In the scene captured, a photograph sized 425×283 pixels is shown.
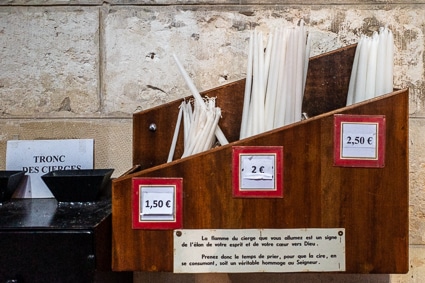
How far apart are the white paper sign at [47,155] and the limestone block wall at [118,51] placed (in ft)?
0.09

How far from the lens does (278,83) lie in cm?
82

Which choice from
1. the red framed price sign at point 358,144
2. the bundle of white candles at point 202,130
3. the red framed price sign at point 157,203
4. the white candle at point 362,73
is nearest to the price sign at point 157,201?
the red framed price sign at point 157,203

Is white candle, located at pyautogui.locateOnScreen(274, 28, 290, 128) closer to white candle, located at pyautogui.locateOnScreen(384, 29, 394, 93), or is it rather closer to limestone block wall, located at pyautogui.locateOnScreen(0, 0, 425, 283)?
white candle, located at pyautogui.locateOnScreen(384, 29, 394, 93)

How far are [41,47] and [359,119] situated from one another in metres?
0.90

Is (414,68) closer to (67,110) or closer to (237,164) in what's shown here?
(237,164)

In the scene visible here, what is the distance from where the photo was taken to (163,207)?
735 millimetres

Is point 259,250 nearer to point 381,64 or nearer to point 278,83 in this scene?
point 278,83

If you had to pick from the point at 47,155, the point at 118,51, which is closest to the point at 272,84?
the point at 118,51

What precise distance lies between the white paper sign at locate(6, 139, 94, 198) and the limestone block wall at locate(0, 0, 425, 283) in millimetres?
27

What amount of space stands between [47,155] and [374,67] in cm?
87

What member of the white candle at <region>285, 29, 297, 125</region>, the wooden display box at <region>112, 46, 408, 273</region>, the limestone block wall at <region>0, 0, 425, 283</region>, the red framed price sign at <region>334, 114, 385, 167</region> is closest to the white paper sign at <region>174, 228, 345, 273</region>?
the wooden display box at <region>112, 46, 408, 273</region>

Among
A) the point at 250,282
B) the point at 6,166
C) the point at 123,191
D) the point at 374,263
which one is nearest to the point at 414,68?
the point at 374,263

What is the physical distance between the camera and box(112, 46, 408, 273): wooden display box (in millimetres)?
720

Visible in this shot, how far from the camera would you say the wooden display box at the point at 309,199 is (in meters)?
0.72
